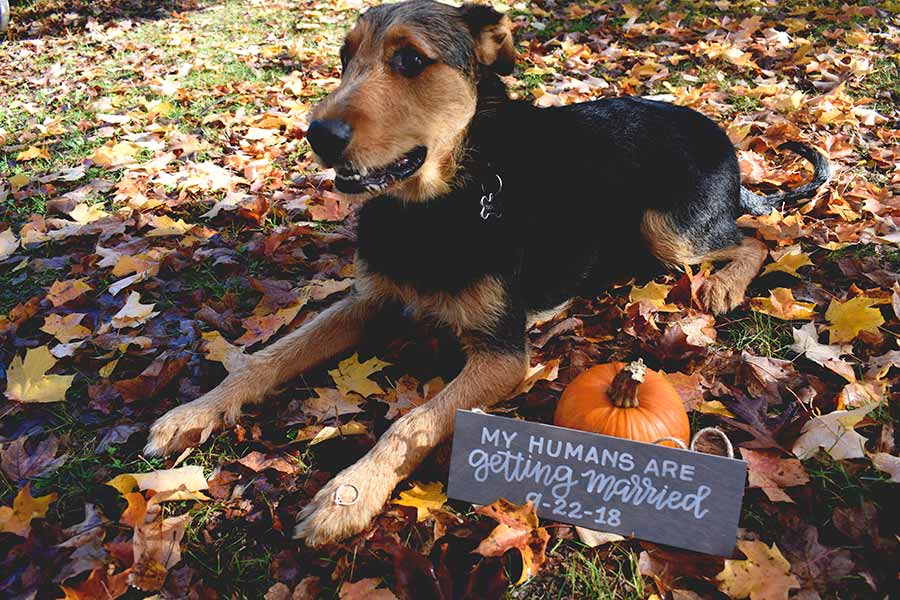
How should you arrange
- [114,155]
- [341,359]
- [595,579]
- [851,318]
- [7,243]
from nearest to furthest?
[595,579]
[851,318]
[341,359]
[7,243]
[114,155]

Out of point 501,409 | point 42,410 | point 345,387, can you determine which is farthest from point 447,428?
point 42,410

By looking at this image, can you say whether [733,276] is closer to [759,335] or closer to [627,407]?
[759,335]

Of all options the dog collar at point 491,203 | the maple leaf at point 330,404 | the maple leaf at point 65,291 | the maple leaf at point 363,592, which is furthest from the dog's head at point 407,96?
the maple leaf at point 65,291

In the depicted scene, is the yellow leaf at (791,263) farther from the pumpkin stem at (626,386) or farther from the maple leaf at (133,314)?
the maple leaf at (133,314)

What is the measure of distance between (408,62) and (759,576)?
245 centimetres

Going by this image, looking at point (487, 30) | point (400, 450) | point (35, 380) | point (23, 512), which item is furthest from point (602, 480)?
point (35, 380)

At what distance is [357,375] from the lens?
3084 millimetres

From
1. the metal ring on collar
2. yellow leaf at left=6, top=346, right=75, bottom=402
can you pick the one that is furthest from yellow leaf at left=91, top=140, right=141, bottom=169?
the metal ring on collar

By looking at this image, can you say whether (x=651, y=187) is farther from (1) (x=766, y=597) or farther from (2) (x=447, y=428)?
(1) (x=766, y=597)

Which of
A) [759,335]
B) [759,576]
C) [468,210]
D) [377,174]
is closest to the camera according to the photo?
[759,576]

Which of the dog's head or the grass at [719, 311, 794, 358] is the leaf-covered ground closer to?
the grass at [719, 311, 794, 358]

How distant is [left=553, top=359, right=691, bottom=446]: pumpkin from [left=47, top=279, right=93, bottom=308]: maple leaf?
3293mm

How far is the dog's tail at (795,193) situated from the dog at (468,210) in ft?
1.52

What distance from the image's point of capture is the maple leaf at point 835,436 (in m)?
2.38
